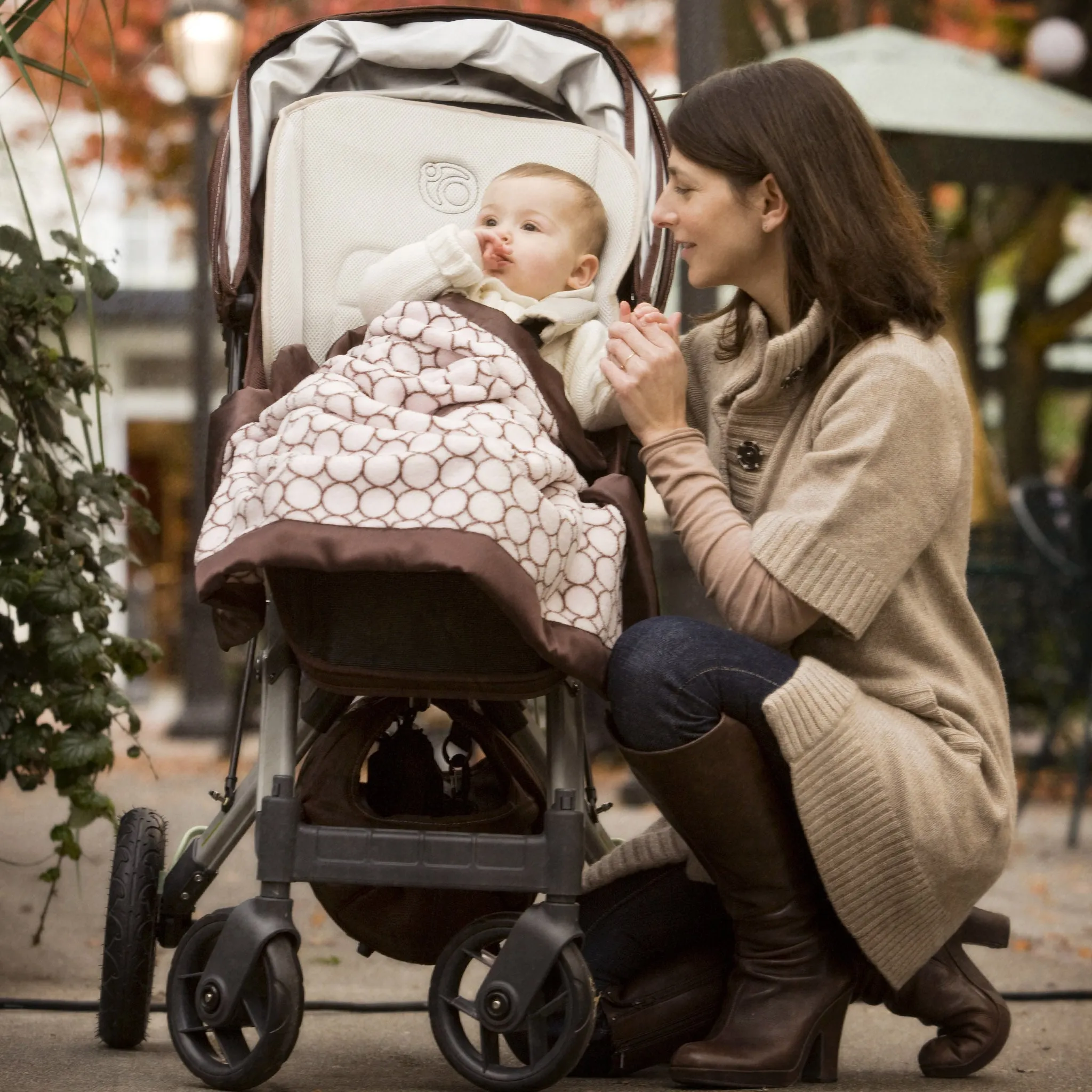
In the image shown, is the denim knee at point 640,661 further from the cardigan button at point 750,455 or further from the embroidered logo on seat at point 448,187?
the embroidered logo on seat at point 448,187

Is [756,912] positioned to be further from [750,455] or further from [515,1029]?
[750,455]

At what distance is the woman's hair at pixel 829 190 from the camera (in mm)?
2279

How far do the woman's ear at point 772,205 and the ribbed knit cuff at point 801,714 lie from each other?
0.65m

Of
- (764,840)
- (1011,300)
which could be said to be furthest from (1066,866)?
(1011,300)

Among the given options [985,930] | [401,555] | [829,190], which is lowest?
[985,930]

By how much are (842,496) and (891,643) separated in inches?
9.5

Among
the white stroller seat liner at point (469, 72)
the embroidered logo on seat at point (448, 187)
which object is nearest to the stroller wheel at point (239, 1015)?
the embroidered logo on seat at point (448, 187)

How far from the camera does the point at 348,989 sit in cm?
316

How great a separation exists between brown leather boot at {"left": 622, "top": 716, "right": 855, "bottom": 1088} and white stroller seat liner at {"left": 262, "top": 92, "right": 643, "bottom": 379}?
0.77 metres

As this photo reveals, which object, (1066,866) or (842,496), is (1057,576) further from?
(842,496)

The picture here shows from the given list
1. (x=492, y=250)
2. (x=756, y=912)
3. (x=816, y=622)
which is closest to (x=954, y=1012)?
(x=756, y=912)

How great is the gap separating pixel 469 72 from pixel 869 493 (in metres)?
1.14

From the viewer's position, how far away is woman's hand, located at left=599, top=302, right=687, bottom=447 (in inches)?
89.4

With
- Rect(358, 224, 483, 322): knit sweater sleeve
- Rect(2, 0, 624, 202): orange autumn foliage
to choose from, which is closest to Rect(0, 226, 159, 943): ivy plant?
Rect(358, 224, 483, 322): knit sweater sleeve
